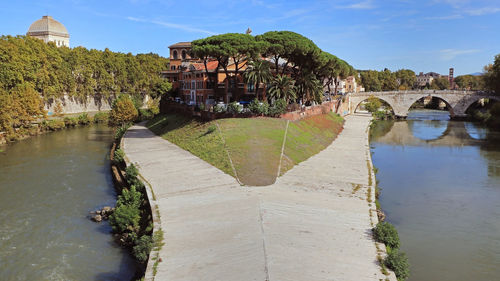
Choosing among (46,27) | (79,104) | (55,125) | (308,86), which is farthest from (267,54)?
(46,27)

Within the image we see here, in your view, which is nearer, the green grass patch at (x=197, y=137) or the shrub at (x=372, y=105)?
the green grass patch at (x=197, y=137)

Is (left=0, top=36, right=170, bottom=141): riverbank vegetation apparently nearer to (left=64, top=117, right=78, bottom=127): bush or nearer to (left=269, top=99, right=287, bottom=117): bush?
(left=64, top=117, right=78, bottom=127): bush

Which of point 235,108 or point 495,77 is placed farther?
point 495,77

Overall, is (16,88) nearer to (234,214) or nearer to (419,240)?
(234,214)

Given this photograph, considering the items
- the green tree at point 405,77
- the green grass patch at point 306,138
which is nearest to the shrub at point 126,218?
the green grass patch at point 306,138

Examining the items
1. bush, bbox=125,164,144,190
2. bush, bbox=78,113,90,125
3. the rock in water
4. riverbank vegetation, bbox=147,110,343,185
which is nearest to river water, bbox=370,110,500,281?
riverbank vegetation, bbox=147,110,343,185

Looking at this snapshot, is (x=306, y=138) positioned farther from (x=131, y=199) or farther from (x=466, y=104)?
(x=466, y=104)

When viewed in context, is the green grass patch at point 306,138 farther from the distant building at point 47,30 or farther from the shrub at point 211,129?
the distant building at point 47,30
